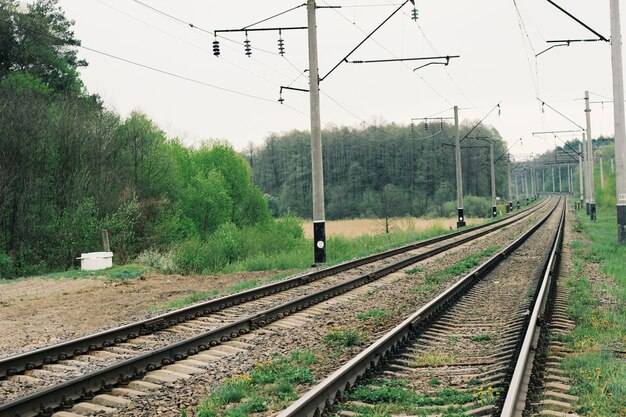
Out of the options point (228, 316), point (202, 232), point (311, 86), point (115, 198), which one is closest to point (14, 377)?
point (228, 316)

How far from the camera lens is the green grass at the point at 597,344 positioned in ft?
21.4

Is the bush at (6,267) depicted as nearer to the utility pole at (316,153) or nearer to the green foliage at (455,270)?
the utility pole at (316,153)

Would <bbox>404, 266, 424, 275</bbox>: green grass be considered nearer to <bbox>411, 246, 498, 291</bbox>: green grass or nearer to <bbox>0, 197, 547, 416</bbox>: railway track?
<bbox>411, 246, 498, 291</bbox>: green grass

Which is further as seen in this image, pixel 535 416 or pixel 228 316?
pixel 228 316

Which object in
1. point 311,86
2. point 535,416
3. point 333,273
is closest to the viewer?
point 535,416

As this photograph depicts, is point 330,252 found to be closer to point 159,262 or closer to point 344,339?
point 159,262

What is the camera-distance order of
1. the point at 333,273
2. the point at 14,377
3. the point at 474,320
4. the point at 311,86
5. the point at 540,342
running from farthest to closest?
the point at 311,86 → the point at 333,273 → the point at 474,320 → the point at 540,342 → the point at 14,377

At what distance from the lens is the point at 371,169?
107 meters

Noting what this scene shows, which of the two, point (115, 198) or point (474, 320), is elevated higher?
point (115, 198)

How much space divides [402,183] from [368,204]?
8.99m

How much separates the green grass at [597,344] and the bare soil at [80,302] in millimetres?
7511

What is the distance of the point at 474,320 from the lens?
39.7ft

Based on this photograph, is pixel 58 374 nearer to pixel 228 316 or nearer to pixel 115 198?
pixel 228 316

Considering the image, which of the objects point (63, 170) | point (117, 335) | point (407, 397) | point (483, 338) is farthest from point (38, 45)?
point (407, 397)
